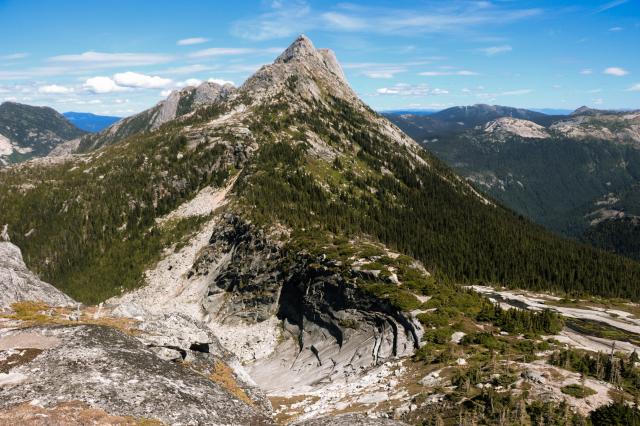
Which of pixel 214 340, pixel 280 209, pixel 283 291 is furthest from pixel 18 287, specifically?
pixel 280 209

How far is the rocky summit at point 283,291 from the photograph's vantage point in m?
27.6

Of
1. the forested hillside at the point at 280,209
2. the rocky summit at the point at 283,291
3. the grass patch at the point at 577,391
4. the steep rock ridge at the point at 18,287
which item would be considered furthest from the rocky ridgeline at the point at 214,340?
the grass patch at the point at 577,391

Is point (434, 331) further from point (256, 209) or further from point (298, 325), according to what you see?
point (256, 209)

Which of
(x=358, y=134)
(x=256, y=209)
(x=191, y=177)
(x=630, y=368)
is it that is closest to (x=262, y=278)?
(x=256, y=209)

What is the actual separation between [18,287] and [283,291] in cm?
4509

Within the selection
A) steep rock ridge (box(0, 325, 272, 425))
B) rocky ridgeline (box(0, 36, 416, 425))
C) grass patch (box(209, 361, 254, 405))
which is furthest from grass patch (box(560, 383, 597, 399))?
grass patch (box(209, 361, 254, 405))

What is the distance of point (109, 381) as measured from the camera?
79.9 feet

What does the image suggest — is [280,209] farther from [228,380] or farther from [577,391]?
[577,391]

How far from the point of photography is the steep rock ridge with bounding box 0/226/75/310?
41906mm

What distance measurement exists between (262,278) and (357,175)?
7696cm

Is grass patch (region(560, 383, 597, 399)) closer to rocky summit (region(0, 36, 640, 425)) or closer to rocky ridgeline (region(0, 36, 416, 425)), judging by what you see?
rocky summit (region(0, 36, 640, 425))

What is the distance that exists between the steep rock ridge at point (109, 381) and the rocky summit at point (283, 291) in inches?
5.5

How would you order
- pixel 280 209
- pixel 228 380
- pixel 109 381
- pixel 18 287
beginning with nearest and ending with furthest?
pixel 109 381
pixel 228 380
pixel 18 287
pixel 280 209

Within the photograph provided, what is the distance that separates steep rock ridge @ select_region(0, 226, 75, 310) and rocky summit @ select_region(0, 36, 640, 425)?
384 millimetres
